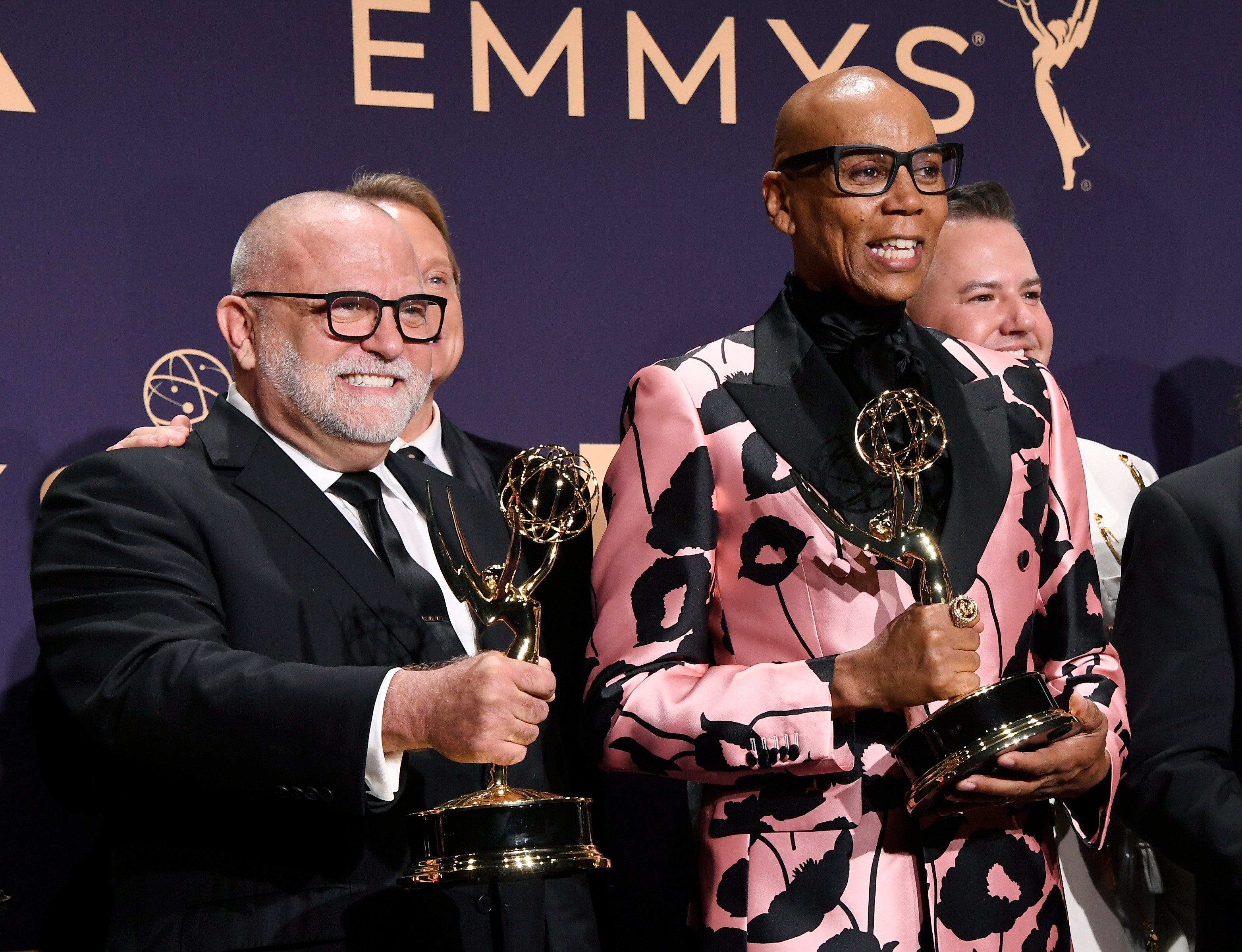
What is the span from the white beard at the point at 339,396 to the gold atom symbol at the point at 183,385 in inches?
32.9

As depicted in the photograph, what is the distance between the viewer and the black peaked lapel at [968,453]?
1.82m

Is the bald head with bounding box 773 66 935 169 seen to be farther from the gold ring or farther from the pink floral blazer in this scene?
the gold ring

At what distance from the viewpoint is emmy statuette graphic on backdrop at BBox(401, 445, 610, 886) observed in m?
1.50

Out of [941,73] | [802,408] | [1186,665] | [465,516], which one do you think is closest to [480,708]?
[802,408]

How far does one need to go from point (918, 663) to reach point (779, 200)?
748 millimetres

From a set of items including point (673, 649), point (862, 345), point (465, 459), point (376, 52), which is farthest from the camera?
point (376, 52)

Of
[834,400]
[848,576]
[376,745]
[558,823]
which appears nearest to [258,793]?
[376,745]

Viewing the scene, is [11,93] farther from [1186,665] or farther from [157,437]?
[1186,665]

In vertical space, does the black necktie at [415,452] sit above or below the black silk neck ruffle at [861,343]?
below

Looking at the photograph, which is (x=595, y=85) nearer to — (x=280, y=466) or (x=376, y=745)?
(x=280, y=466)

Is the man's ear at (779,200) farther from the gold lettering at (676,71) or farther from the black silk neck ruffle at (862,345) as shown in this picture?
the gold lettering at (676,71)

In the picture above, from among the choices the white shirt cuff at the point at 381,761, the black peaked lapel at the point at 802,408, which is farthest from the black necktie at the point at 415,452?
the white shirt cuff at the point at 381,761

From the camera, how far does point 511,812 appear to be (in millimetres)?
1515

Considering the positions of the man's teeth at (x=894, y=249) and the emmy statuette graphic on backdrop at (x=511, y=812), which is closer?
the emmy statuette graphic on backdrop at (x=511, y=812)
